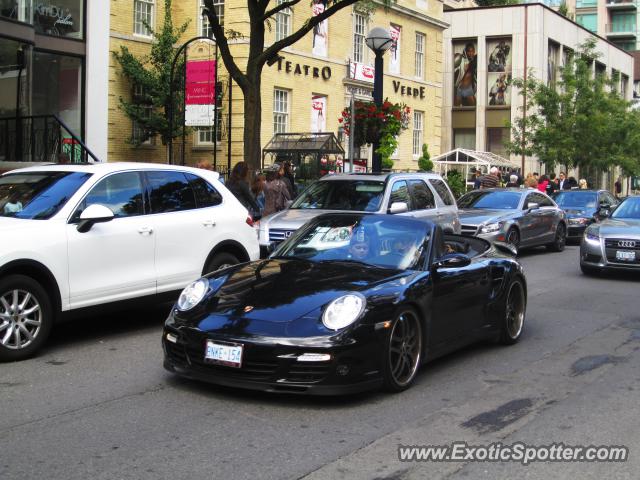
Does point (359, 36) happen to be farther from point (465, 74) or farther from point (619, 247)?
point (619, 247)

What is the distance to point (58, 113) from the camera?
21.8 m

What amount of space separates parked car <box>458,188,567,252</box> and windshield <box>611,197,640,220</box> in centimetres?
232

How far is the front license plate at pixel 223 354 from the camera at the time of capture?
5895 millimetres

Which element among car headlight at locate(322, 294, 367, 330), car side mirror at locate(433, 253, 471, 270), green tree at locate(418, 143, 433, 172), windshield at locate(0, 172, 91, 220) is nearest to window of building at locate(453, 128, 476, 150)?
green tree at locate(418, 143, 433, 172)

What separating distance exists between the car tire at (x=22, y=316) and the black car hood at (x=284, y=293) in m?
1.75

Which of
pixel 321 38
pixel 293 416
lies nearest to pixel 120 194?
pixel 293 416

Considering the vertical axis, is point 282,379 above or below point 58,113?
below

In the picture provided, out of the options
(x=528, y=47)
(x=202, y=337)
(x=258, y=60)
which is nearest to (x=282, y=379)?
(x=202, y=337)

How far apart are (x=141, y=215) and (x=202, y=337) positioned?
2.93m

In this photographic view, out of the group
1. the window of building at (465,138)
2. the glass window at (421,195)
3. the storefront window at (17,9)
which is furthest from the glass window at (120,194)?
the window of building at (465,138)

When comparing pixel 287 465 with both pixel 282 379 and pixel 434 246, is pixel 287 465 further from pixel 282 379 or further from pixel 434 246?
pixel 434 246

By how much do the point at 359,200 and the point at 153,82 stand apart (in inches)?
555

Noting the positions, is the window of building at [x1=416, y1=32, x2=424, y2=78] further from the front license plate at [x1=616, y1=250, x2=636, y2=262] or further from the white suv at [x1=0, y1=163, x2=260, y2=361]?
the white suv at [x1=0, y1=163, x2=260, y2=361]
